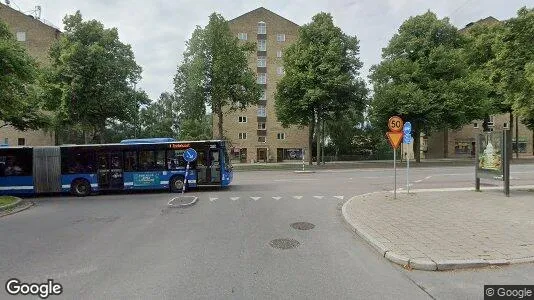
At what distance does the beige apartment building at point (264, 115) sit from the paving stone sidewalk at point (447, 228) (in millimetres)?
42962

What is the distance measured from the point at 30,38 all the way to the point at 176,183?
45.3m

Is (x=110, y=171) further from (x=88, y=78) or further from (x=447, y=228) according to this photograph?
(x=88, y=78)

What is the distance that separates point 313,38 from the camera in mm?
37500

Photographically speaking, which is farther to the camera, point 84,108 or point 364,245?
point 84,108

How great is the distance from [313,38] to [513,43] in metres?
23.8

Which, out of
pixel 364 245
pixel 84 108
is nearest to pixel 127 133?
pixel 84 108

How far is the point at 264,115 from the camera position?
188 feet

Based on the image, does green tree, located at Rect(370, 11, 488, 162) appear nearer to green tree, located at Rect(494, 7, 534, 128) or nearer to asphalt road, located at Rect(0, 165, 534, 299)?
green tree, located at Rect(494, 7, 534, 128)

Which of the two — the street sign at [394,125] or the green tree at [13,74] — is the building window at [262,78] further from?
the street sign at [394,125]

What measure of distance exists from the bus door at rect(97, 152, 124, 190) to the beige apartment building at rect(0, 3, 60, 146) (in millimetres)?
36444

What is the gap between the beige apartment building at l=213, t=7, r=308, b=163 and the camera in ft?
185

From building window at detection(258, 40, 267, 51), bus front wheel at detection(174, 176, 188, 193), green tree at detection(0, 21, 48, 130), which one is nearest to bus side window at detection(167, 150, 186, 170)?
bus front wheel at detection(174, 176, 188, 193)

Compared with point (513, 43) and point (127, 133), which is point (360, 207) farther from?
point (127, 133)

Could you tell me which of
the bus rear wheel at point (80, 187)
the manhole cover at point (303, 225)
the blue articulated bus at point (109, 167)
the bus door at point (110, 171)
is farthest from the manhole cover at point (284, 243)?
the bus rear wheel at point (80, 187)
